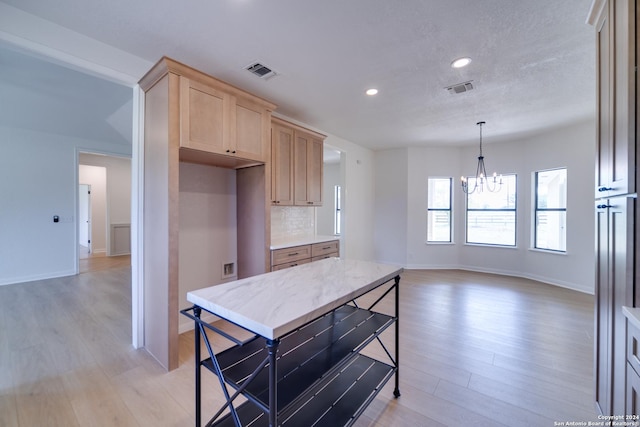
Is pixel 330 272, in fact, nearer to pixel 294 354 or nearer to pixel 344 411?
pixel 294 354

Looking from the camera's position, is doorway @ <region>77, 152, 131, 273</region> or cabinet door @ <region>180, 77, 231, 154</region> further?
doorway @ <region>77, 152, 131, 273</region>

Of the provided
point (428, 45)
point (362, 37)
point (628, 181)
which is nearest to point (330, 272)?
point (628, 181)

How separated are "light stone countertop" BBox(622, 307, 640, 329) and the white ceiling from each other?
6.44 feet

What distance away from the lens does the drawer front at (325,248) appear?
368cm

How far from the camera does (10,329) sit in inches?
111

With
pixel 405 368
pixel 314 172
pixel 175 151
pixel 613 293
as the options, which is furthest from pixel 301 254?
pixel 613 293

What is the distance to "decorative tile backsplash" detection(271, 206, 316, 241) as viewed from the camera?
3.97 m

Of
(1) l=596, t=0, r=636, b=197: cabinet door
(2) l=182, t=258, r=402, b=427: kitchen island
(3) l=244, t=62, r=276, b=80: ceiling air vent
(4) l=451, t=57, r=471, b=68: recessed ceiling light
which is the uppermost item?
(4) l=451, t=57, r=471, b=68: recessed ceiling light

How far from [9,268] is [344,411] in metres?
6.22

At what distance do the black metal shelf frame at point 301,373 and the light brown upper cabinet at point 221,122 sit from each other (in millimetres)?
1614

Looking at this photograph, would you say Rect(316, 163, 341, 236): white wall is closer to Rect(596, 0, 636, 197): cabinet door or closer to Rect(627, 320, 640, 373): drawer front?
Rect(596, 0, 636, 197): cabinet door

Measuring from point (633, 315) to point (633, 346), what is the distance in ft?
0.71

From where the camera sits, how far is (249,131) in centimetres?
282

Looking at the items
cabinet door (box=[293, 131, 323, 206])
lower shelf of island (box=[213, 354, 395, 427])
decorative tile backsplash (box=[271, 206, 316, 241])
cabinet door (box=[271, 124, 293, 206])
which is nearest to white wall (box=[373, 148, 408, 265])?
decorative tile backsplash (box=[271, 206, 316, 241])
